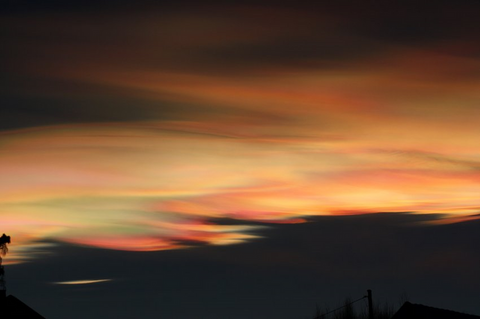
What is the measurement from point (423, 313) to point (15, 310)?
4036cm

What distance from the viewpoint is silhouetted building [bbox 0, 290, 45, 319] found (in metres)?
69.6

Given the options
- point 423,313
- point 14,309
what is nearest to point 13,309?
point 14,309

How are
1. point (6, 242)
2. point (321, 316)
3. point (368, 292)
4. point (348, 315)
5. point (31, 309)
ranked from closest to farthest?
point (6, 242)
point (368, 292)
point (31, 309)
point (321, 316)
point (348, 315)

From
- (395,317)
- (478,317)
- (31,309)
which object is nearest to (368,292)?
(395,317)

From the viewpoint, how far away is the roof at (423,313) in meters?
67.4

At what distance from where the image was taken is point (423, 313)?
6762cm

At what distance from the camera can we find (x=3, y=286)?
68.6 metres

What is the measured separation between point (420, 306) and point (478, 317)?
18.8 ft

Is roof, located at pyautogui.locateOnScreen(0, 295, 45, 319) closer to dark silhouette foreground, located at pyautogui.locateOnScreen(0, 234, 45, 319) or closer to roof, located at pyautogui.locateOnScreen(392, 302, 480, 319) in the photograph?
dark silhouette foreground, located at pyautogui.locateOnScreen(0, 234, 45, 319)

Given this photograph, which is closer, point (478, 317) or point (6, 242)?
point (6, 242)

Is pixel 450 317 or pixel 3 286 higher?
pixel 3 286

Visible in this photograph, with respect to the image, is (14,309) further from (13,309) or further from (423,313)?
(423,313)

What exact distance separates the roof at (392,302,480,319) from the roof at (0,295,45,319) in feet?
120

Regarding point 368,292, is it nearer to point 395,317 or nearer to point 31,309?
point 395,317
